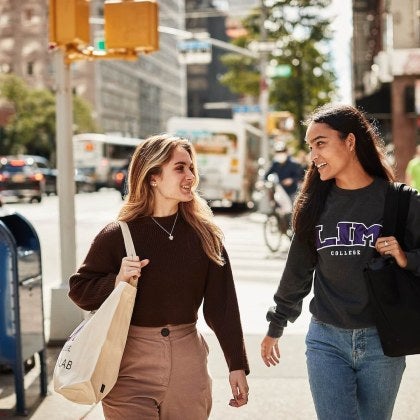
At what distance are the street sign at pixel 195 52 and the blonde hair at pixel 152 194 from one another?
26702 mm

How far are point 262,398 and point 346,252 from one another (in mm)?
2835

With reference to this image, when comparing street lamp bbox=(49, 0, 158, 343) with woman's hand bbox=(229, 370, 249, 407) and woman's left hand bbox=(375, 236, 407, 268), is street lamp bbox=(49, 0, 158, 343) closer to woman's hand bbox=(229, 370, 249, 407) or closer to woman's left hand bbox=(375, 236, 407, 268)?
woman's hand bbox=(229, 370, 249, 407)

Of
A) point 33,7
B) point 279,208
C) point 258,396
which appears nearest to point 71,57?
point 258,396

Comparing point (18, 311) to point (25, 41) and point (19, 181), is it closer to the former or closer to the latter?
point (19, 181)

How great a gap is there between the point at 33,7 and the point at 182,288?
95631 mm

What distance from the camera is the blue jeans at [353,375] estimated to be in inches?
135

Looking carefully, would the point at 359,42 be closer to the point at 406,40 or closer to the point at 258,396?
the point at 406,40

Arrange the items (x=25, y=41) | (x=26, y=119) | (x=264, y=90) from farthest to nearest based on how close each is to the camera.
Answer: (x=25, y=41)
(x=26, y=119)
(x=264, y=90)

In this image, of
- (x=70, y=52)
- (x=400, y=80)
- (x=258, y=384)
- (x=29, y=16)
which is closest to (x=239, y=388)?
(x=258, y=384)

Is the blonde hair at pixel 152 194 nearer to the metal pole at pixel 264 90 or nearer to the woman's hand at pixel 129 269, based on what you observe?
the woman's hand at pixel 129 269

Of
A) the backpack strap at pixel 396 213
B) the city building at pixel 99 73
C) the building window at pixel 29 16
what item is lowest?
the backpack strap at pixel 396 213

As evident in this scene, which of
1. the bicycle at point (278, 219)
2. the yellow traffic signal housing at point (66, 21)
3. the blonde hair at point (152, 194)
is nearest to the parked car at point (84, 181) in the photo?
the bicycle at point (278, 219)

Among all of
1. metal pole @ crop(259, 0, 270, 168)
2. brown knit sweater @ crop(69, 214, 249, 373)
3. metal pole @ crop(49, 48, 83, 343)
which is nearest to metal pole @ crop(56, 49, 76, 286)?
metal pole @ crop(49, 48, 83, 343)

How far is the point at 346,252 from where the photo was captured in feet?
11.3
